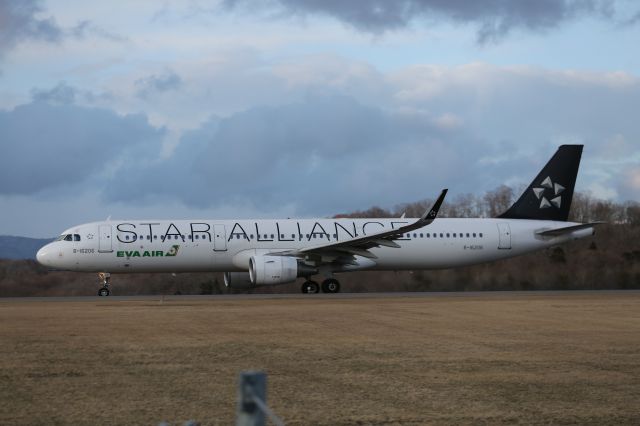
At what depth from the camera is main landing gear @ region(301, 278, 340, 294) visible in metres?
32.1

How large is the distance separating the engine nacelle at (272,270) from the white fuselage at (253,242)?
1.59m

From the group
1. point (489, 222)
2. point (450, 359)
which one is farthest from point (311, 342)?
point (489, 222)

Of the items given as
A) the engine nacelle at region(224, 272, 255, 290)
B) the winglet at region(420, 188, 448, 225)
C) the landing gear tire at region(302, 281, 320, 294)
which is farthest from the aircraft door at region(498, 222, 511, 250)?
the engine nacelle at region(224, 272, 255, 290)

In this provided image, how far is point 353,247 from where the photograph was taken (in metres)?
31.2

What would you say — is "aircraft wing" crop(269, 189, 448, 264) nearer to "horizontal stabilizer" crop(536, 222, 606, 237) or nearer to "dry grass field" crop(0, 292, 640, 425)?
"horizontal stabilizer" crop(536, 222, 606, 237)

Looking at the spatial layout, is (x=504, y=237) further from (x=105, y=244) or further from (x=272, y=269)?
(x=105, y=244)

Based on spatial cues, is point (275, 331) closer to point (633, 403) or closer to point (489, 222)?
point (633, 403)

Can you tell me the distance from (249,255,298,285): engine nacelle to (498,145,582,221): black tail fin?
9.79 m

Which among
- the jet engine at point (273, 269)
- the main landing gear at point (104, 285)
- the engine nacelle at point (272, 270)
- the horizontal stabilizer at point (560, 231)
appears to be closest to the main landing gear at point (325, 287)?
the jet engine at point (273, 269)

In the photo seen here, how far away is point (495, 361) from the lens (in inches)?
473

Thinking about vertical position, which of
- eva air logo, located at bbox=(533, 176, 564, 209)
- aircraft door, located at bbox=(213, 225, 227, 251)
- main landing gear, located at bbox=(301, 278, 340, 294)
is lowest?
main landing gear, located at bbox=(301, 278, 340, 294)

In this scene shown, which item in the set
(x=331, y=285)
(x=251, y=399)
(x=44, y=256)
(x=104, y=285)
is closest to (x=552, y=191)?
(x=331, y=285)

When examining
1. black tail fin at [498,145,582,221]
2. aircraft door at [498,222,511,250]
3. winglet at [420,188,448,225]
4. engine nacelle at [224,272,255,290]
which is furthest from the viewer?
black tail fin at [498,145,582,221]

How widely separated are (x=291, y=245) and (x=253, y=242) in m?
1.31
